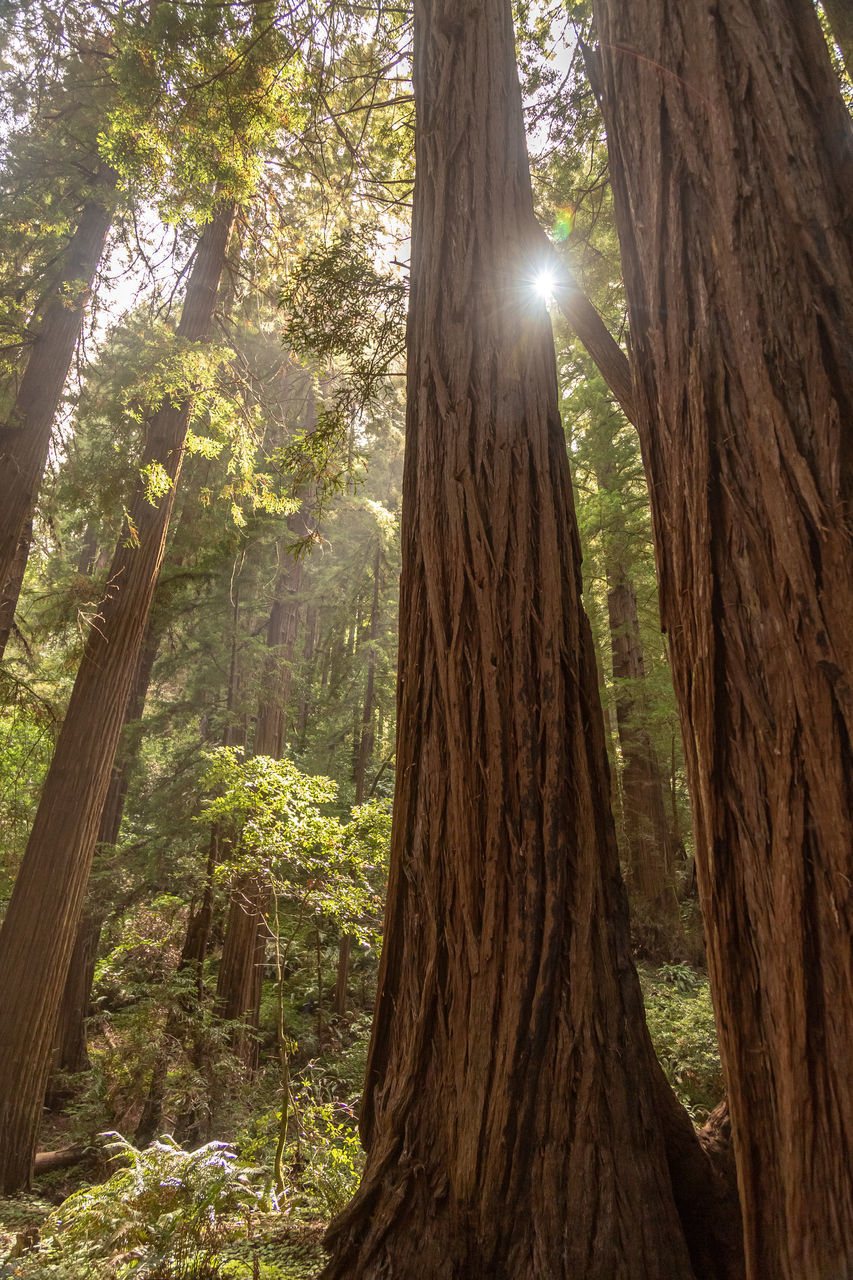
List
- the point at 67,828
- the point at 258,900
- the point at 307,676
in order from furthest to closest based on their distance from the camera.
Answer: the point at 307,676 < the point at 258,900 < the point at 67,828

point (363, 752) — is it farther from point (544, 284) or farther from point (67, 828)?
point (544, 284)

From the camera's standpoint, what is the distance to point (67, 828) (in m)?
6.08

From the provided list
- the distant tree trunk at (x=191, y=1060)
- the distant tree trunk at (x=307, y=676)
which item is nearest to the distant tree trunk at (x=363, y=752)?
the distant tree trunk at (x=307, y=676)

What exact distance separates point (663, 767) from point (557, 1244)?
994 cm

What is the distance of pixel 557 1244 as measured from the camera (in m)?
1.63

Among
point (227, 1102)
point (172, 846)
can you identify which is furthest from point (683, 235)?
point (172, 846)

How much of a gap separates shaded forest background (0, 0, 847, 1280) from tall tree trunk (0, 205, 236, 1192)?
0.31 feet

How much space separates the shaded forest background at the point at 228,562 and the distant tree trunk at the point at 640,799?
0.06 m

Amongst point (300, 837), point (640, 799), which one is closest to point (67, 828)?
point (300, 837)

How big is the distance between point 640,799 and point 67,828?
7.67 meters

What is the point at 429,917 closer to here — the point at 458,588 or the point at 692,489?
the point at 458,588

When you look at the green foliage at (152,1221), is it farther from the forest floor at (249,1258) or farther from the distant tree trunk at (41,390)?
the distant tree trunk at (41,390)

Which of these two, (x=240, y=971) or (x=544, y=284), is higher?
(x=544, y=284)

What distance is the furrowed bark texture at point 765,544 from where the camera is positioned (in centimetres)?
125
